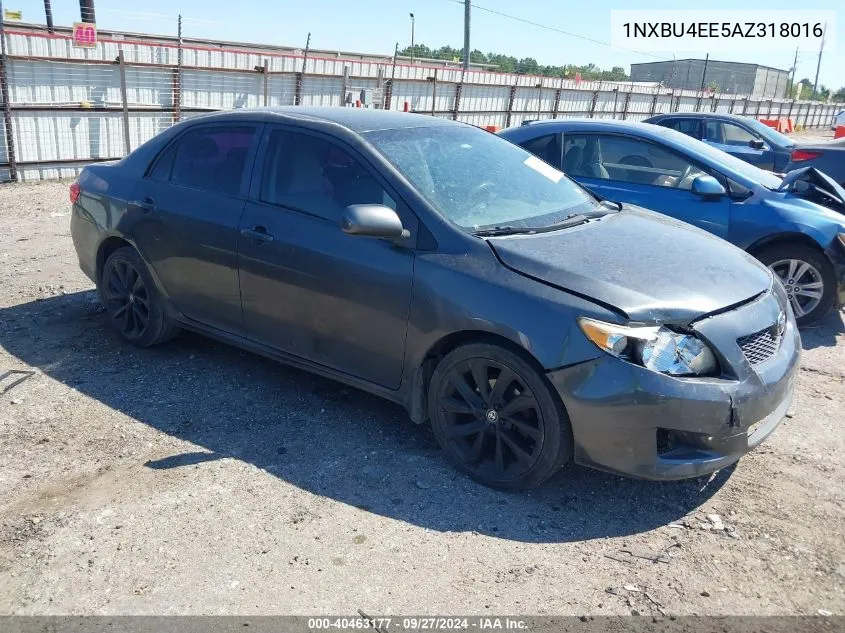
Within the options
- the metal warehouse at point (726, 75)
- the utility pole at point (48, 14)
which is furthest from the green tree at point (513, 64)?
the utility pole at point (48, 14)

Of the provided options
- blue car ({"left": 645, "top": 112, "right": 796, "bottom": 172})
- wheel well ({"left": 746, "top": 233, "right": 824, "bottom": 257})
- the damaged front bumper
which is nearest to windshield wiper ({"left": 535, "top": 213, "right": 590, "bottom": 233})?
the damaged front bumper

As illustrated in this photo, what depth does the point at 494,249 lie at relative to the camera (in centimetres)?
349

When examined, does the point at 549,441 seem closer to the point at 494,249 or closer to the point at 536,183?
the point at 494,249

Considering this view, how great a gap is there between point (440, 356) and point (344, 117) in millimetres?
1638

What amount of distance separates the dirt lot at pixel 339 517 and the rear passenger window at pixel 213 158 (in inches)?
Answer: 50.2

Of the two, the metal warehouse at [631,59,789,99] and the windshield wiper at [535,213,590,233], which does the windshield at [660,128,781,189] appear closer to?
the windshield wiper at [535,213,590,233]

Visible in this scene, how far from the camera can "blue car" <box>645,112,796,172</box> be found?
12.8m

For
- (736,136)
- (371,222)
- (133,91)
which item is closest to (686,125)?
(736,136)

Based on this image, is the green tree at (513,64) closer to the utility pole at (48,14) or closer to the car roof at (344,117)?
the utility pole at (48,14)

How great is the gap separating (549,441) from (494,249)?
94 cm

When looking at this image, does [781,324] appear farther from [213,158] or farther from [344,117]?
[213,158]

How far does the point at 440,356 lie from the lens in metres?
3.66

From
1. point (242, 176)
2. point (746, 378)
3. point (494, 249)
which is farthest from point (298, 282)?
point (746, 378)

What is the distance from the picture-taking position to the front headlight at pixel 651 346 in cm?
309
